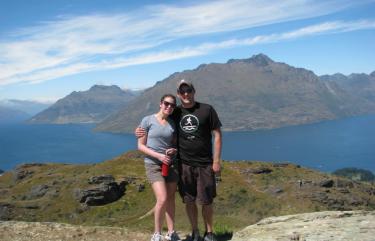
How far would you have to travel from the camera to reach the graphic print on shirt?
11.3 m

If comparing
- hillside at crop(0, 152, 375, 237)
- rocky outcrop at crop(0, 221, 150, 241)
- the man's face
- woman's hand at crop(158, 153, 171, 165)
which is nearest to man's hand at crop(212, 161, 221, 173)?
woman's hand at crop(158, 153, 171, 165)

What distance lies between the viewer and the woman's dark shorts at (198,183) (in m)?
11.6

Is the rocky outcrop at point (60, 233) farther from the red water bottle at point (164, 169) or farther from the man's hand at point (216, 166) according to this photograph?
the man's hand at point (216, 166)

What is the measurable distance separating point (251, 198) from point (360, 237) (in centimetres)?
4470

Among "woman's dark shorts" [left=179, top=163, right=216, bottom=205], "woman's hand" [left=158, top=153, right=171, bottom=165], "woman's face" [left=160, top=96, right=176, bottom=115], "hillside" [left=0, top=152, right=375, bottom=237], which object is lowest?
"hillside" [left=0, top=152, right=375, bottom=237]

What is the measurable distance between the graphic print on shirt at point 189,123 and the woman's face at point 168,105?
40cm

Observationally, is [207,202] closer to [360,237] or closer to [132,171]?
[360,237]

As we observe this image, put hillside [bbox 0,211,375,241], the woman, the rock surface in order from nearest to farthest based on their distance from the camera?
the rock surface → hillside [bbox 0,211,375,241] → the woman

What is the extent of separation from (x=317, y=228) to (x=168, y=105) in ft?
16.6

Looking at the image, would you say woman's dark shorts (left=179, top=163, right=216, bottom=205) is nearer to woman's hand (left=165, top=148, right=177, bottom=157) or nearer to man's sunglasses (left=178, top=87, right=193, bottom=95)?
woman's hand (left=165, top=148, right=177, bottom=157)

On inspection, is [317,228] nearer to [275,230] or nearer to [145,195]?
[275,230]

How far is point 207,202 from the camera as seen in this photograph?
38.3 ft

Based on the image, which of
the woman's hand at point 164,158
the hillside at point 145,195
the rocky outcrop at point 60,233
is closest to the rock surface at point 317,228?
the woman's hand at point 164,158

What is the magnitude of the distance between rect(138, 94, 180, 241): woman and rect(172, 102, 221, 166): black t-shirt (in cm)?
24
